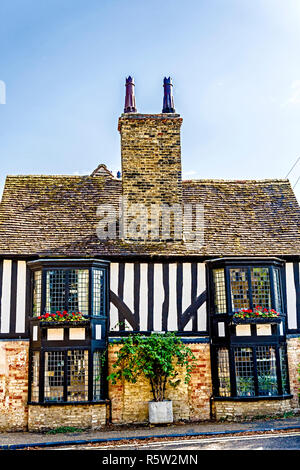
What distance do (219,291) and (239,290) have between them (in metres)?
0.52

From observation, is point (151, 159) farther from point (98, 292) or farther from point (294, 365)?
point (294, 365)

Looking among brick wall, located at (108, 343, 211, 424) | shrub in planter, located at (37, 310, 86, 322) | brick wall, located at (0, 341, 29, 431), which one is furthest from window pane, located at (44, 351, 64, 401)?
brick wall, located at (108, 343, 211, 424)

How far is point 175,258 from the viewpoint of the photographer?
1350 cm

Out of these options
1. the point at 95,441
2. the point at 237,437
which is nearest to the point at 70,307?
the point at 95,441

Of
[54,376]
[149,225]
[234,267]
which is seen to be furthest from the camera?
[149,225]

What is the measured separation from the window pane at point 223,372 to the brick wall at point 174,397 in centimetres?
28

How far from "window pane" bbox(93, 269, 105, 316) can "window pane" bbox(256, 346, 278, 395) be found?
415cm

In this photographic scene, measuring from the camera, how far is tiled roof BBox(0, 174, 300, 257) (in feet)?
44.4

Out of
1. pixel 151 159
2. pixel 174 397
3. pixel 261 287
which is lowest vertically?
pixel 174 397

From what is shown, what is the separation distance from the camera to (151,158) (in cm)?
1466

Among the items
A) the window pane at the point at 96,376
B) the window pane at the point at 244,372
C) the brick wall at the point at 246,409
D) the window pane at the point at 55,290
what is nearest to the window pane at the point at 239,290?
the window pane at the point at 244,372

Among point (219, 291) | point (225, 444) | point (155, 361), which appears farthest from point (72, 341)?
point (225, 444)

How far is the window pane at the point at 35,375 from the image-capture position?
1243cm

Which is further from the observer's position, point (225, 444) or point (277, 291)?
point (277, 291)
